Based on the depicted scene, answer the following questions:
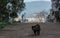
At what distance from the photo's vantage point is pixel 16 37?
15.2m

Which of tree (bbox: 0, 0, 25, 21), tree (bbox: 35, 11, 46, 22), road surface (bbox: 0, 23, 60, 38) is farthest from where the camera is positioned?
tree (bbox: 35, 11, 46, 22)

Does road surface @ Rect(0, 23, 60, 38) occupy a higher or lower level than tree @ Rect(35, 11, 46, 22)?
higher

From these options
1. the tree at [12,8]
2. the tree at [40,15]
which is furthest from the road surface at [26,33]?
the tree at [40,15]

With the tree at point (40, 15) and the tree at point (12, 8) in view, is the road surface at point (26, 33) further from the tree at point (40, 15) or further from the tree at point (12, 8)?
the tree at point (40, 15)

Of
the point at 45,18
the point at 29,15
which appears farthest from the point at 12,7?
the point at 45,18

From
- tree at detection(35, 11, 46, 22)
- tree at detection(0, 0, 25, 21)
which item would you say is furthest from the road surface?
tree at detection(35, 11, 46, 22)

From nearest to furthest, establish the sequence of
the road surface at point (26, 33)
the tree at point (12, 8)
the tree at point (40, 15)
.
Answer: the road surface at point (26, 33), the tree at point (12, 8), the tree at point (40, 15)

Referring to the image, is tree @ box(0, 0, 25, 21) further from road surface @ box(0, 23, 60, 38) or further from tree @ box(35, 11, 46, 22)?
tree @ box(35, 11, 46, 22)

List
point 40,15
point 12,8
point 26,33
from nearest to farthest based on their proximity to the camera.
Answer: point 26,33 → point 12,8 → point 40,15

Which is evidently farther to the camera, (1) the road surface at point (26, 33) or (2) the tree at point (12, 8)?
(2) the tree at point (12, 8)

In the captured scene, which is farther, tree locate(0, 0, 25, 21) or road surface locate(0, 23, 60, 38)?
tree locate(0, 0, 25, 21)

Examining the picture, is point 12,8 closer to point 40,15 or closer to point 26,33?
point 40,15

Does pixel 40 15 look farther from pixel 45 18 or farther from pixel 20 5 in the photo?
pixel 20 5

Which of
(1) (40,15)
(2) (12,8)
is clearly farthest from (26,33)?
(1) (40,15)
